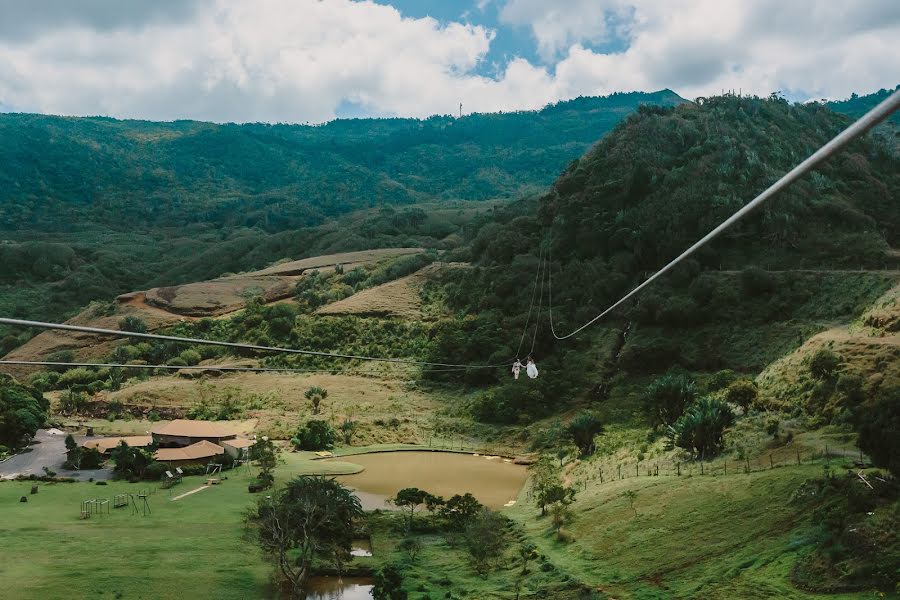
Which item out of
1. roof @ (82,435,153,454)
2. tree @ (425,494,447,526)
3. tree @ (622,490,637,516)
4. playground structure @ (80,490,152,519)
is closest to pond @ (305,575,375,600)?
tree @ (425,494,447,526)

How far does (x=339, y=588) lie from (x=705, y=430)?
529 inches

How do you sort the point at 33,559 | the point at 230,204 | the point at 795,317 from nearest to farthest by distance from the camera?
1. the point at 33,559
2. the point at 795,317
3. the point at 230,204

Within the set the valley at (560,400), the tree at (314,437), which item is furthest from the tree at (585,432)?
the tree at (314,437)

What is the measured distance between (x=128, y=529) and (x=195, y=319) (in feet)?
166

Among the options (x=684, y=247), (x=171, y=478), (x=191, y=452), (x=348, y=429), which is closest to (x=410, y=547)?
(x=171, y=478)

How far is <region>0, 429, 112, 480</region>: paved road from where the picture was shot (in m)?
33.5

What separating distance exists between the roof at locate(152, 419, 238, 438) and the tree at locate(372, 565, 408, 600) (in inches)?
793

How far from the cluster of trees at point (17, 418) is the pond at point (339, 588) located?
79.9 feet

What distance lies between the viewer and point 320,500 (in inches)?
822

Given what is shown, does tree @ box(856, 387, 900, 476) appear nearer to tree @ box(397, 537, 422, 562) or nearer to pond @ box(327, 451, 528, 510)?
tree @ box(397, 537, 422, 562)

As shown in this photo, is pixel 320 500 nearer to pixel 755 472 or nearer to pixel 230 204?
pixel 755 472

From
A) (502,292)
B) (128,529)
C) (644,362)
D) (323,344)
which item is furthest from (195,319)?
(128,529)

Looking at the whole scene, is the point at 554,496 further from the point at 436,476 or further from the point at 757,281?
the point at 757,281

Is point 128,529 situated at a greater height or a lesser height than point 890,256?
lesser
